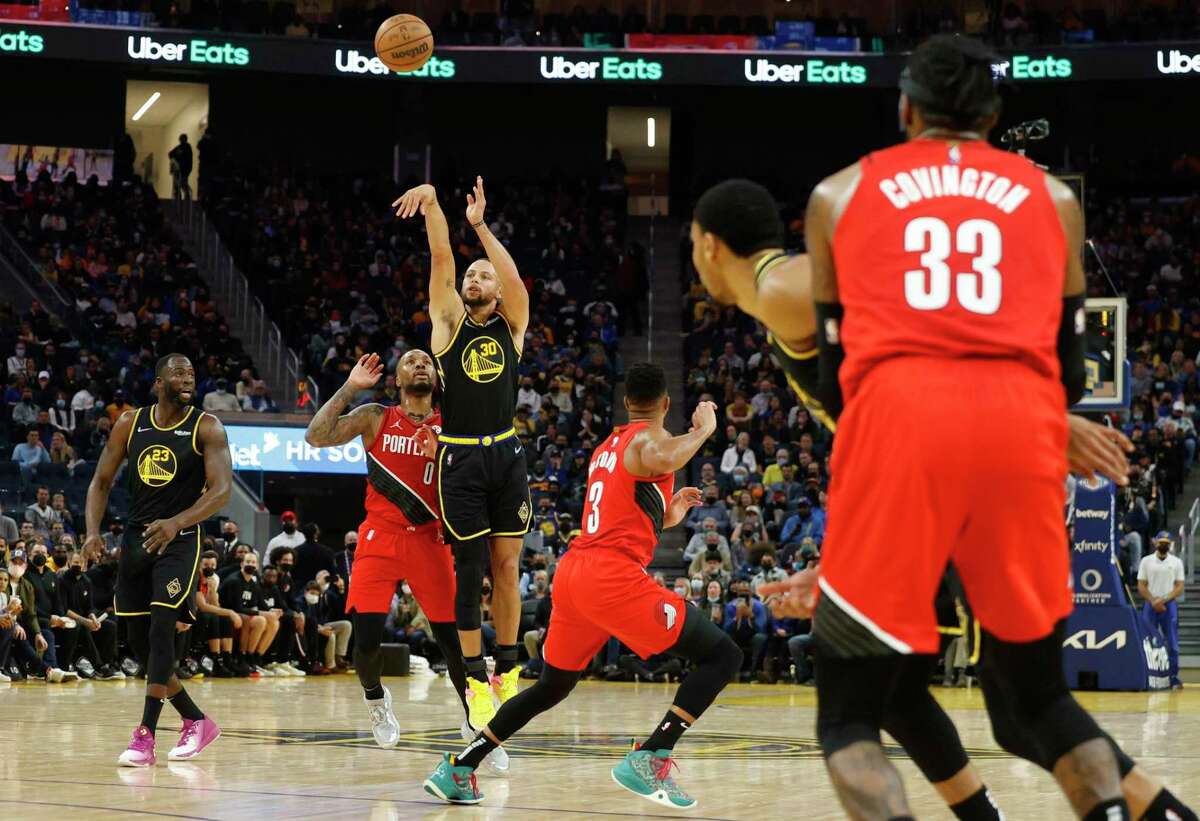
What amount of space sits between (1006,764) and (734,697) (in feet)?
24.9

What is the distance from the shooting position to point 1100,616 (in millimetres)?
16609

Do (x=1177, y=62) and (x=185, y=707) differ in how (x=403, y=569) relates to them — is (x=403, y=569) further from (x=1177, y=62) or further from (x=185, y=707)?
(x=1177, y=62)

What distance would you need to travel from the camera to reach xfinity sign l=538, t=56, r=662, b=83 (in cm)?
3098

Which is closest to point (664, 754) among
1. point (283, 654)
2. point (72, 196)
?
point (283, 654)

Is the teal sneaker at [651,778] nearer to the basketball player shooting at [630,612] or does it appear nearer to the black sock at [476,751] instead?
the basketball player shooting at [630,612]

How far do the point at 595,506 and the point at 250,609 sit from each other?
12.5m

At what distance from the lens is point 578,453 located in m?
24.9

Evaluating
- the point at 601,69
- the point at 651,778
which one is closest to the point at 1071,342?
the point at 651,778

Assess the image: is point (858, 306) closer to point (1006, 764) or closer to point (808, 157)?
point (1006, 764)

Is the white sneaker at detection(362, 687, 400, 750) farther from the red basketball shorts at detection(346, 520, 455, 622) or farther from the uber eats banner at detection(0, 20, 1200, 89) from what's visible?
the uber eats banner at detection(0, 20, 1200, 89)

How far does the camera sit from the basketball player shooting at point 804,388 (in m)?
3.99

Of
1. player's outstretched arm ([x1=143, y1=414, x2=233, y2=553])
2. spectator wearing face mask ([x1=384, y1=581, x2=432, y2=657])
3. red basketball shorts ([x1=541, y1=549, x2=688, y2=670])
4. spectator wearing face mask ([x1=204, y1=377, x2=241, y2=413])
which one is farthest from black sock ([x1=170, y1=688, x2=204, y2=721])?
spectator wearing face mask ([x1=204, y1=377, x2=241, y2=413])

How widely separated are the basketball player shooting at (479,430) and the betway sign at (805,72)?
23134 mm

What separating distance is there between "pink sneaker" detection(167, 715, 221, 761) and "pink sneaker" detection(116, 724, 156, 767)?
8.3 inches
